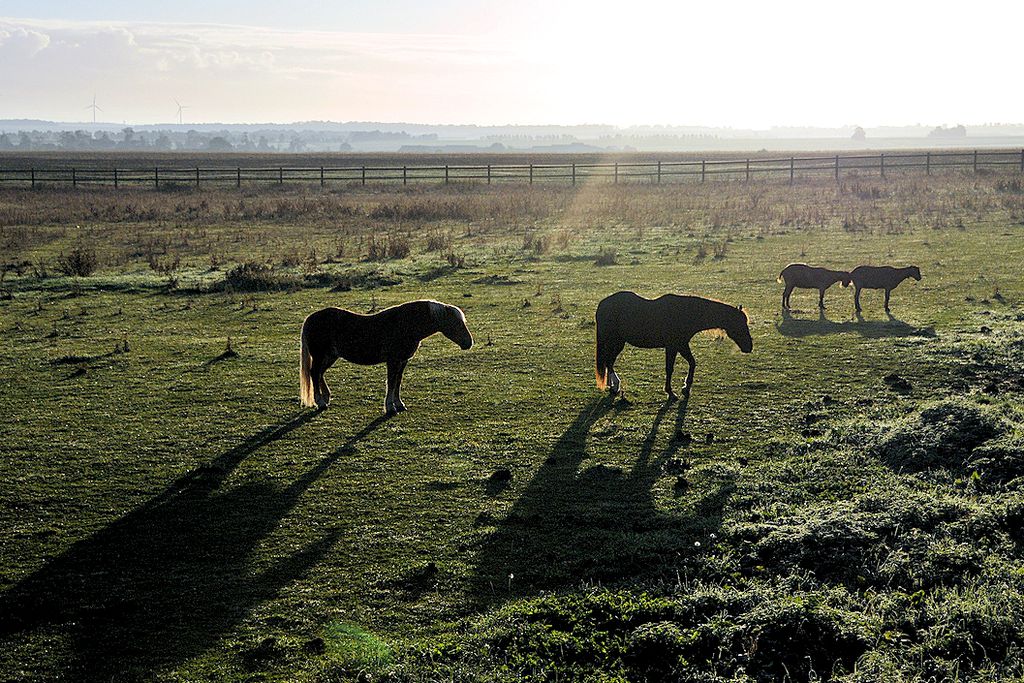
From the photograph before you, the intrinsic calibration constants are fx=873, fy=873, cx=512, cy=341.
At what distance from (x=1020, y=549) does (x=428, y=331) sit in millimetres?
6963

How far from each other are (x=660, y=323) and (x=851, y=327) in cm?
592

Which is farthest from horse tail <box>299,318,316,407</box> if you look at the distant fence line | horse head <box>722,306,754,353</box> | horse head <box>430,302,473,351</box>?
the distant fence line

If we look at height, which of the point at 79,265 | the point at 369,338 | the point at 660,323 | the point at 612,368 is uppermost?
the point at 79,265

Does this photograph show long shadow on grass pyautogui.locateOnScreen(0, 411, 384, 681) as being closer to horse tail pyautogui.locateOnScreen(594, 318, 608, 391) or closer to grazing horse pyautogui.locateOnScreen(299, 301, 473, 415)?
grazing horse pyautogui.locateOnScreen(299, 301, 473, 415)

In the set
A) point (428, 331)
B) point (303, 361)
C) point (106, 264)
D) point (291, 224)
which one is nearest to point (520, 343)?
point (428, 331)

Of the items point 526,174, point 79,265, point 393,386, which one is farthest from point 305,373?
point 526,174

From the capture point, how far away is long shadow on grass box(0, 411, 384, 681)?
5.84m

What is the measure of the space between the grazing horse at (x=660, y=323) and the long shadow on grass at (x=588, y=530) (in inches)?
88.0

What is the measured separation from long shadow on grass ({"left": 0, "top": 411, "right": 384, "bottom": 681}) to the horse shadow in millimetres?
10029

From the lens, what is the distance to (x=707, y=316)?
11523mm

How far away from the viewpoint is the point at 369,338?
35.7 ft

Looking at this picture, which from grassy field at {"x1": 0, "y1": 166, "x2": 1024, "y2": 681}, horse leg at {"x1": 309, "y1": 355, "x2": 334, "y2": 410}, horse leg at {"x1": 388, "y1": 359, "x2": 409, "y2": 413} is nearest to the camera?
grassy field at {"x1": 0, "y1": 166, "x2": 1024, "y2": 681}

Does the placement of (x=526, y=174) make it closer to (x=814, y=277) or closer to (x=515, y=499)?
(x=814, y=277)

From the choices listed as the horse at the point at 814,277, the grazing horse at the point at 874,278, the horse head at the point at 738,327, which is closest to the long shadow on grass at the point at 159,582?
the horse head at the point at 738,327
